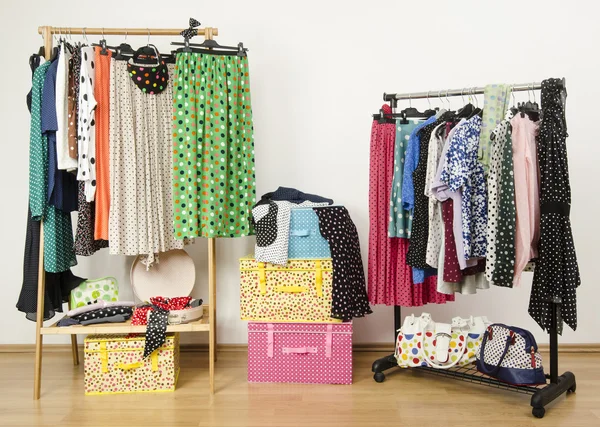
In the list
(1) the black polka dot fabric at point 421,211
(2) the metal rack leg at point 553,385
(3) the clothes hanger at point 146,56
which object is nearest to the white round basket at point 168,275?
(3) the clothes hanger at point 146,56

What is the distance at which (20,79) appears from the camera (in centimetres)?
385

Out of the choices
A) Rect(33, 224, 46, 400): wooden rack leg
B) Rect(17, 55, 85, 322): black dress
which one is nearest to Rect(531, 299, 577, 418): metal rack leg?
Rect(33, 224, 46, 400): wooden rack leg

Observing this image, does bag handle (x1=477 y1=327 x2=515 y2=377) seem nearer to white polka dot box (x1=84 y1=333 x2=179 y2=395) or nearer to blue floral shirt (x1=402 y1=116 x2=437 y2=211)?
blue floral shirt (x1=402 y1=116 x2=437 y2=211)

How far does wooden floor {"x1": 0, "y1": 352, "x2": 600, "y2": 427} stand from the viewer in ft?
8.79

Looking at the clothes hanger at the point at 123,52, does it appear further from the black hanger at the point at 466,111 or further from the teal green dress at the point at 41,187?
the black hanger at the point at 466,111

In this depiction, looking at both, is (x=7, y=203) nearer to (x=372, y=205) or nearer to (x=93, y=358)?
(x=93, y=358)

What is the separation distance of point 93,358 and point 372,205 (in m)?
1.62

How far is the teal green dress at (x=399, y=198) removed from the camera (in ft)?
10.3

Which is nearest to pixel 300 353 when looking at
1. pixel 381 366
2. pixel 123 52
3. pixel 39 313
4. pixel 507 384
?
pixel 381 366

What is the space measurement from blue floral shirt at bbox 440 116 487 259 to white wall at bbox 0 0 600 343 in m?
1.00

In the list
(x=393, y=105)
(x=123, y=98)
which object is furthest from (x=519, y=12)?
(x=123, y=98)

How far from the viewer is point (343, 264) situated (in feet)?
10.4

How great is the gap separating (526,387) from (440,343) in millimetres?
452

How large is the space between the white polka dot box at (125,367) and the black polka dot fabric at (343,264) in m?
0.89
